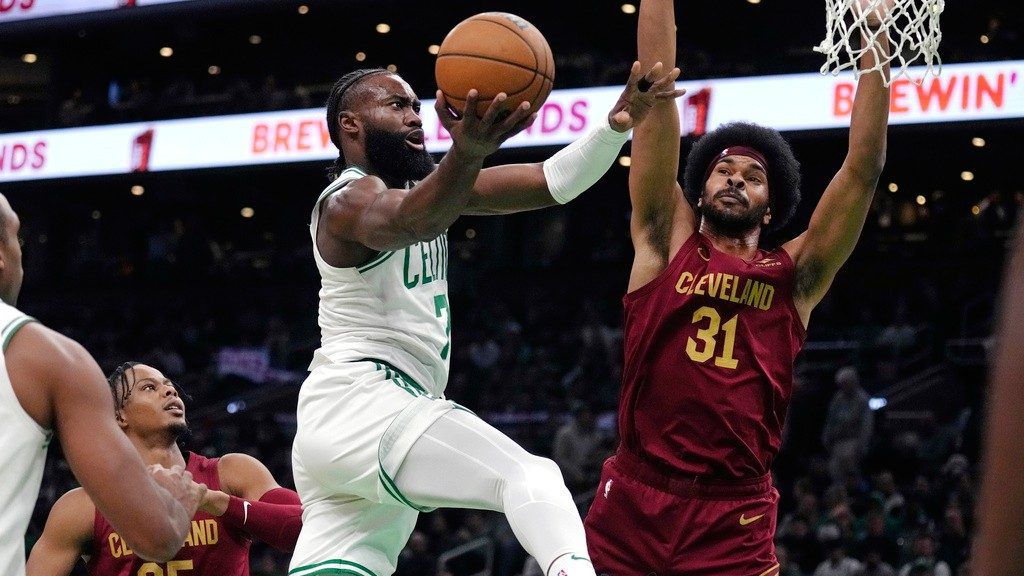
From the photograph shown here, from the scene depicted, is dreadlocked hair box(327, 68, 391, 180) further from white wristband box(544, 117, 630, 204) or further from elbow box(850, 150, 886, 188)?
elbow box(850, 150, 886, 188)

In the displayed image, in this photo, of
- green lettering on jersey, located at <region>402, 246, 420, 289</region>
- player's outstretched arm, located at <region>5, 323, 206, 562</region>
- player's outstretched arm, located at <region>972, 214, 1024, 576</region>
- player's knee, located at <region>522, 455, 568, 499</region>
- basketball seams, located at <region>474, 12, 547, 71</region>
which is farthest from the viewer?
green lettering on jersey, located at <region>402, 246, 420, 289</region>

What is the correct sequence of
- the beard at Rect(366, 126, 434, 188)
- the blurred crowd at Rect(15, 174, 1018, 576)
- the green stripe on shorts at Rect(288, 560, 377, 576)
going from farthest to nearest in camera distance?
the blurred crowd at Rect(15, 174, 1018, 576), the beard at Rect(366, 126, 434, 188), the green stripe on shorts at Rect(288, 560, 377, 576)

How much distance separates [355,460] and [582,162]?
3.77 ft

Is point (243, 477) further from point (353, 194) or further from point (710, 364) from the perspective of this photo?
point (710, 364)

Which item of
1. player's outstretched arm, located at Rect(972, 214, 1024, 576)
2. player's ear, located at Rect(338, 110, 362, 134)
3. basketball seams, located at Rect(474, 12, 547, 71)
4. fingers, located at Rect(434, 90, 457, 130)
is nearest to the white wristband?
basketball seams, located at Rect(474, 12, 547, 71)

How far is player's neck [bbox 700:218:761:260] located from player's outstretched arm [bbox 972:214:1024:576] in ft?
9.71

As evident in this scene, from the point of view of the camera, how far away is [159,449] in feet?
16.9

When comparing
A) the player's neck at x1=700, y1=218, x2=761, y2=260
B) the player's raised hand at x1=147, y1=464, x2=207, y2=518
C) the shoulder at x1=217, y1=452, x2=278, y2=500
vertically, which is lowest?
the shoulder at x1=217, y1=452, x2=278, y2=500

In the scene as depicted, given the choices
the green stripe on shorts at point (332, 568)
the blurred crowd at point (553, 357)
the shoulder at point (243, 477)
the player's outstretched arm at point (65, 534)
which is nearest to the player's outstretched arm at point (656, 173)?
the green stripe on shorts at point (332, 568)

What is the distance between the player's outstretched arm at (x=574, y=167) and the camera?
401cm

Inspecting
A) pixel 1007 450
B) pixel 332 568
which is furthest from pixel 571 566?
pixel 1007 450

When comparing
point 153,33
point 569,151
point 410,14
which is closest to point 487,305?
point 410,14

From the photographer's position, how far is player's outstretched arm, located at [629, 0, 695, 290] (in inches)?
167

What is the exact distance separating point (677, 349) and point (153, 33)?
689 inches
